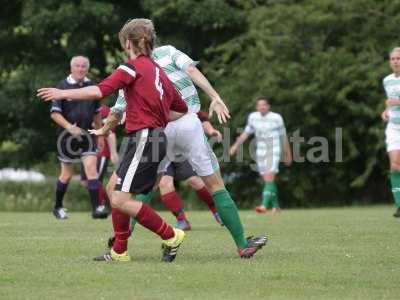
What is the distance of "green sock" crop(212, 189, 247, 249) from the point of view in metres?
9.03

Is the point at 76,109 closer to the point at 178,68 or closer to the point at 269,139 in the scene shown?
the point at 178,68

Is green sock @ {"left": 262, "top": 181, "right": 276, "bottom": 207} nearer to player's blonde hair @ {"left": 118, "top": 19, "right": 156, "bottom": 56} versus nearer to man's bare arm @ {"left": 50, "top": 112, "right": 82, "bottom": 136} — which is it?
man's bare arm @ {"left": 50, "top": 112, "right": 82, "bottom": 136}

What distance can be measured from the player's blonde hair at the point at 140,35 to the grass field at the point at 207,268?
5.77ft

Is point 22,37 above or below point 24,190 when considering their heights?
above

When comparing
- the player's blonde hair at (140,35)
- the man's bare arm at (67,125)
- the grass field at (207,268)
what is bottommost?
the grass field at (207,268)

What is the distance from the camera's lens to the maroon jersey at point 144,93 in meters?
8.32

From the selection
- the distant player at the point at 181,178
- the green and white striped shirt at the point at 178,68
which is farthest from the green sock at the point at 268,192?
the green and white striped shirt at the point at 178,68

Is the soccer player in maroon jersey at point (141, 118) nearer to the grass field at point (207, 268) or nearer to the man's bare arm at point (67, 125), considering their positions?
the grass field at point (207, 268)

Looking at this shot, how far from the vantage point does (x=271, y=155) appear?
20.2 metres

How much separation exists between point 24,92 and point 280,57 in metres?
7.38

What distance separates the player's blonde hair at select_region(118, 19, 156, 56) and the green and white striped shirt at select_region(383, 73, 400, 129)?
675 cm

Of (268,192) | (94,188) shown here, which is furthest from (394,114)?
(268,192)

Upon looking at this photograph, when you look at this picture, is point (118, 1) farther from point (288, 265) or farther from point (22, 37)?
point (288, 265)

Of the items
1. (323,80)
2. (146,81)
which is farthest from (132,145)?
(323,80)
